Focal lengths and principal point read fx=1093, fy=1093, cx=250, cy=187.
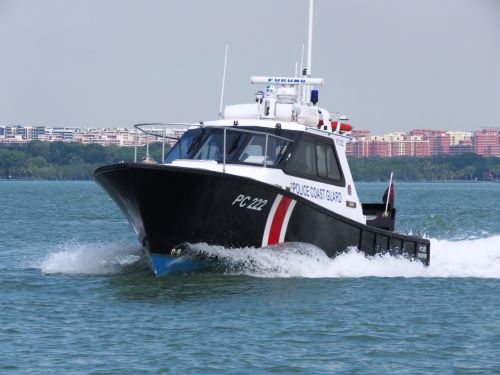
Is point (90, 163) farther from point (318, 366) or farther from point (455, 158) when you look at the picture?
point (318, 366)

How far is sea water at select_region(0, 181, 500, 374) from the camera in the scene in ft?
41.7

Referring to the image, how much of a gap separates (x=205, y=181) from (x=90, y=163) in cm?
11992

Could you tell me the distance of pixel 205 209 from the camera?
675 inches

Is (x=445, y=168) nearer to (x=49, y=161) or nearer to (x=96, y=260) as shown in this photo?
(x=49, y=161)

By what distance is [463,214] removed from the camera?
2009 inches

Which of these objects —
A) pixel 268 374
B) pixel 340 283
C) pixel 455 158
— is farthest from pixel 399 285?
pixel 455 158

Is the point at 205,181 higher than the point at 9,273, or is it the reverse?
the point at 205,181

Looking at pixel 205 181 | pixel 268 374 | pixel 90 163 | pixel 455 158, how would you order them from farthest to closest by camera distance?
pixel 455 158
pixel 90 163
pixel 205 181
pixel 268 374

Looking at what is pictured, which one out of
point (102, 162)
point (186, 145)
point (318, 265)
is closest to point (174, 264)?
point (186, 145)

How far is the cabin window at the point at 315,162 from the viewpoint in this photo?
1842 centimetres

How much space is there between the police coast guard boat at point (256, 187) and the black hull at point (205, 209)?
0.02 m

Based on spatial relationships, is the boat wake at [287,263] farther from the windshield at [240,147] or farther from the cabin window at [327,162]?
the windshield at [240,147]

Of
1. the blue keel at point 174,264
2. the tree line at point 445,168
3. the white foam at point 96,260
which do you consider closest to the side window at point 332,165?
the blue keel at point 174,264

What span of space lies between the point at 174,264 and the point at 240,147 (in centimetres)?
229
